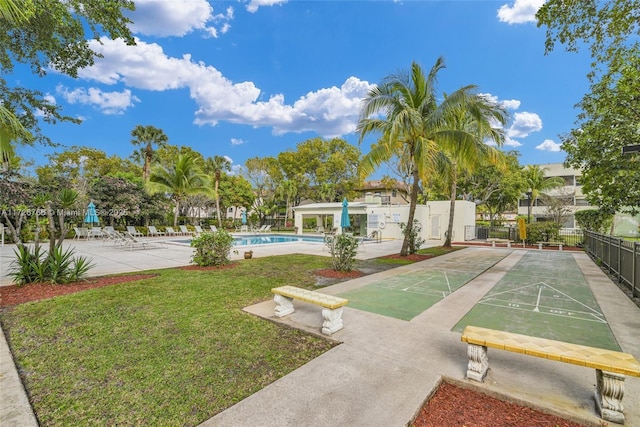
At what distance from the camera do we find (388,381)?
3.13 meters

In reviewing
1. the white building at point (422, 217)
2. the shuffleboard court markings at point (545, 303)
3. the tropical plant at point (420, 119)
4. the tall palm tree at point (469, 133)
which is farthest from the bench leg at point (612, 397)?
the white building at point (422, 217)

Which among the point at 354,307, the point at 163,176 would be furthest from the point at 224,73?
the point at 354,307

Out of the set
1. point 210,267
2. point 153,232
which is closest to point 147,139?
point 153,232

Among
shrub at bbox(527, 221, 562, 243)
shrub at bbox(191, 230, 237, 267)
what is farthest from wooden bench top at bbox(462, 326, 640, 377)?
shrub at bbox(527, 221, 562, 243)

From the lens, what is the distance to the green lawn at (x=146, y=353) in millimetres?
2713

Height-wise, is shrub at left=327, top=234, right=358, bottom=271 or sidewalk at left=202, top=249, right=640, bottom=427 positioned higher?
shrub at left=327, top=234, right=358, bottom=271

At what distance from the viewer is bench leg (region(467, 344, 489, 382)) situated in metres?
3.13

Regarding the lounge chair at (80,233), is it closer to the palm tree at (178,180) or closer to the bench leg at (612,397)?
the palm tree at (178,180)

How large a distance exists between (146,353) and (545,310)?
7.15 m

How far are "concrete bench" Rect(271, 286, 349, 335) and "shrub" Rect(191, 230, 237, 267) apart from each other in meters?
5.43

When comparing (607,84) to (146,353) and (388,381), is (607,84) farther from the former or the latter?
(146,353)

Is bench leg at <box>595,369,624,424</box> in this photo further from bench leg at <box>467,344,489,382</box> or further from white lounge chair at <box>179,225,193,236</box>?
white lounge chair at <box>179,225,193,236</box>

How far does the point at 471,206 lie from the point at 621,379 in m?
22.9

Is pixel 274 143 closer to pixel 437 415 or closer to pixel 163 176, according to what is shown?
pixel 163 176
